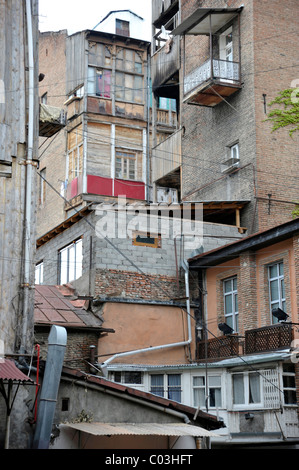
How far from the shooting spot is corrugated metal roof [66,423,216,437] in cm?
1464

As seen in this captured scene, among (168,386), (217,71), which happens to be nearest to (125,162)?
(217,71)

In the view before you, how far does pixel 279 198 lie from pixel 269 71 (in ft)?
17.6

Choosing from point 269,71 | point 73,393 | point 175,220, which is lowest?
point 73,393

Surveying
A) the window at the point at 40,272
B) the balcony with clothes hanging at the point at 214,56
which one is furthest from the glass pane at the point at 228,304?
the balcony with clothes hanging at the point at 214,56

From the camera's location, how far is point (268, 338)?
72.9 feet

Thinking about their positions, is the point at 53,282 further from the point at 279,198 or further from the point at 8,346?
the point at 8,346

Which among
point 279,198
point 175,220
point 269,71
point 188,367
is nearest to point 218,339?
point 188,367

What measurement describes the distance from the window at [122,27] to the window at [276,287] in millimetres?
22063

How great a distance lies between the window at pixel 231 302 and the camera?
25.1 m

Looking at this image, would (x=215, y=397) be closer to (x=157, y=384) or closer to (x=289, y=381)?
(x=157, y=384)

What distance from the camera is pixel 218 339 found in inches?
957

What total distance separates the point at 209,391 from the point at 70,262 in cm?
746

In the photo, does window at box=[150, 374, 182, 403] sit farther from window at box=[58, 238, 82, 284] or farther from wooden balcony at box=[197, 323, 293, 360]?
window at box=[58, 238, 82, 284]

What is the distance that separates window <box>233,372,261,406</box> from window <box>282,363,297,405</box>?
3.07 ft
